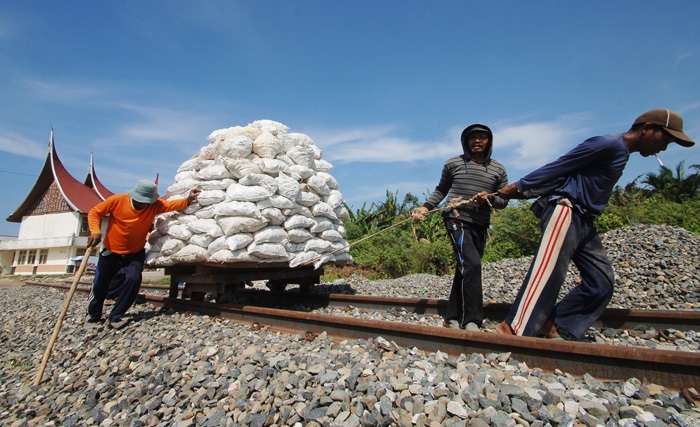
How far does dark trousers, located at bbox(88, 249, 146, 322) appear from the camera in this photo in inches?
159

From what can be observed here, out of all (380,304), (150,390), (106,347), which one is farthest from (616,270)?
(106,347)

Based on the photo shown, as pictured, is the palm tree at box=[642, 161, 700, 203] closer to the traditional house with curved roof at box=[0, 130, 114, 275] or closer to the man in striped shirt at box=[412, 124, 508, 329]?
the man in striped shirt at box=[412, 124, 508, 329]

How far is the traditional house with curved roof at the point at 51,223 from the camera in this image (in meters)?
22.1

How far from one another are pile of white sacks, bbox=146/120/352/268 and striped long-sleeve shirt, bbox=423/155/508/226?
184 centimetres

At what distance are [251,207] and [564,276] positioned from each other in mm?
3038

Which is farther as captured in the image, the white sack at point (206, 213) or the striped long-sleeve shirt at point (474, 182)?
the white sack at point (206, 213)

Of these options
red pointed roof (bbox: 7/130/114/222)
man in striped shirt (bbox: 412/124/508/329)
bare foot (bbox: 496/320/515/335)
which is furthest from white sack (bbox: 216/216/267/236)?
red pointed roof (bbox: 7/130/114/222)

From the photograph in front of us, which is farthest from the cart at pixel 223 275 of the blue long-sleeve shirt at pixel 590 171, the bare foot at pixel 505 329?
the blue long-sleeve shirt at pixel 590 171

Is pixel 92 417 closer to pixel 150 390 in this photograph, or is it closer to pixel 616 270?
pixel 150 390

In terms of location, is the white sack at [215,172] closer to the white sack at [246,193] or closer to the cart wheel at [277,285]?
the white sack at [246,193]

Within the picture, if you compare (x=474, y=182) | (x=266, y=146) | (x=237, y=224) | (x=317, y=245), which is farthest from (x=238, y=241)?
(x=474, y=182)

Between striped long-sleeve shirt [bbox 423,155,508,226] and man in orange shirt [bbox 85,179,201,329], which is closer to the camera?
striped long-sleeve shirt [bbox 423,155,508,226]

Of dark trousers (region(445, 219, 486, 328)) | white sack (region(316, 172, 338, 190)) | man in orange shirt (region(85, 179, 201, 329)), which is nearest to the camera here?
dark trousers (region(445, 219, 486, 328))

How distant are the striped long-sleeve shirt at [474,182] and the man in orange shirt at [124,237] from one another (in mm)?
2893
